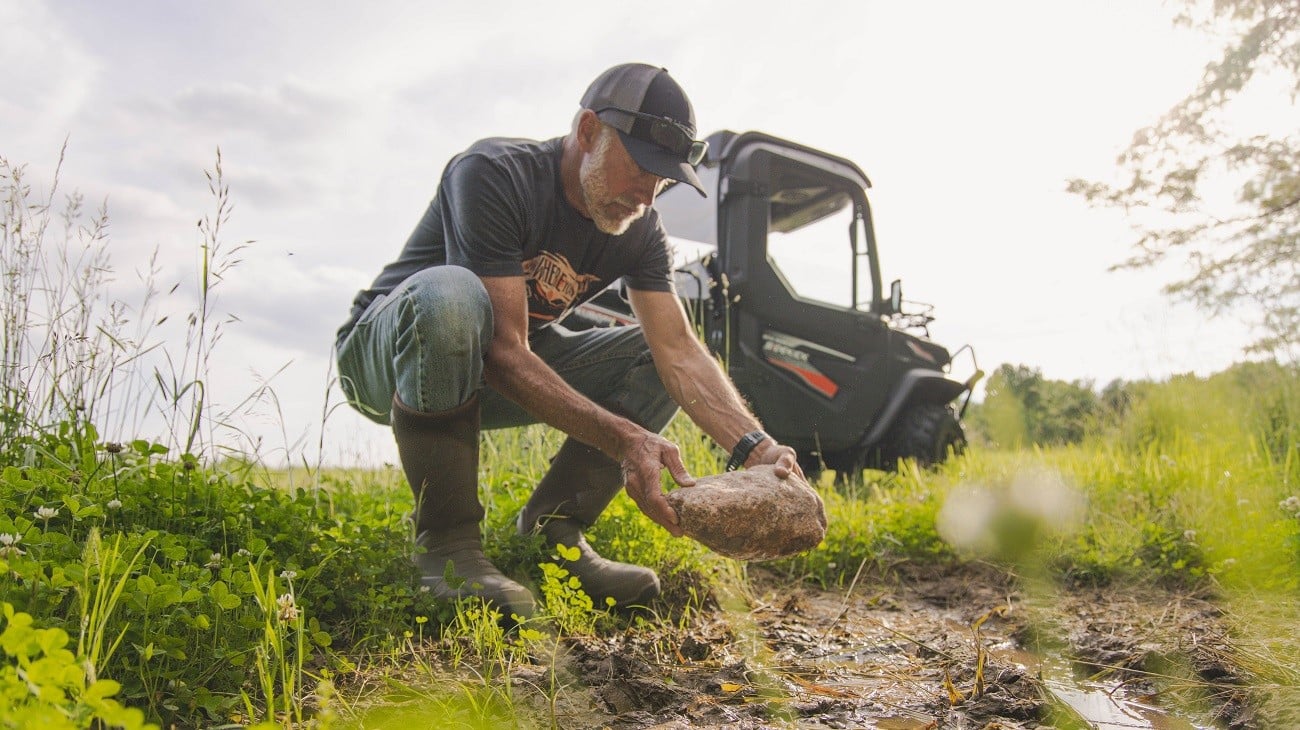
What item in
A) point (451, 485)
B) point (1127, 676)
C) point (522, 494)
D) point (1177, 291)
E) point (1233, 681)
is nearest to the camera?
point (1233, 681)

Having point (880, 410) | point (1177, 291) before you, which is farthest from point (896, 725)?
point (1177, 291)

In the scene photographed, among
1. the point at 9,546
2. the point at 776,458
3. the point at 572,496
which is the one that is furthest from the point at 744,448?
the point at 9,546

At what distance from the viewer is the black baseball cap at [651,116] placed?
237 centimetres

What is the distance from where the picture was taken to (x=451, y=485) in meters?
2.29

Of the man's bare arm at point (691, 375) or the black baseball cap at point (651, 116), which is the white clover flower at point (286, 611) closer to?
the man's bare arm at point (691, 375)

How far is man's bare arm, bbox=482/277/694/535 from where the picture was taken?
2.01 meters

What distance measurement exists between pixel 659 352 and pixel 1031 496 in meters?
2.39

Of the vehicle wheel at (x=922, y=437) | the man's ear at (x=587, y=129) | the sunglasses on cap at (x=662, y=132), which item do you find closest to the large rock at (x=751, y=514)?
the sunglasses on cap at (x=662, y=132)

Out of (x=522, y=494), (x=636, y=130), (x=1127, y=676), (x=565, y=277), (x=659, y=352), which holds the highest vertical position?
(x=636, y=130)

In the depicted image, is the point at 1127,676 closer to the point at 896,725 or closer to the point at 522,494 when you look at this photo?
the point at 896,725

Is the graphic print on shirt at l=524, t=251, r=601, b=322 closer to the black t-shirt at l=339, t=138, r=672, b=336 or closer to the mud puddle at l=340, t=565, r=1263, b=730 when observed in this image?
the black t-shirt at l=339, t=138, r=672, b=336

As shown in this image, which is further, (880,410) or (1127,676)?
(880,410)

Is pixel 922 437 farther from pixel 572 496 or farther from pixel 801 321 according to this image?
pixel 572 496

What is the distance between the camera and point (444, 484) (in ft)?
7.50
